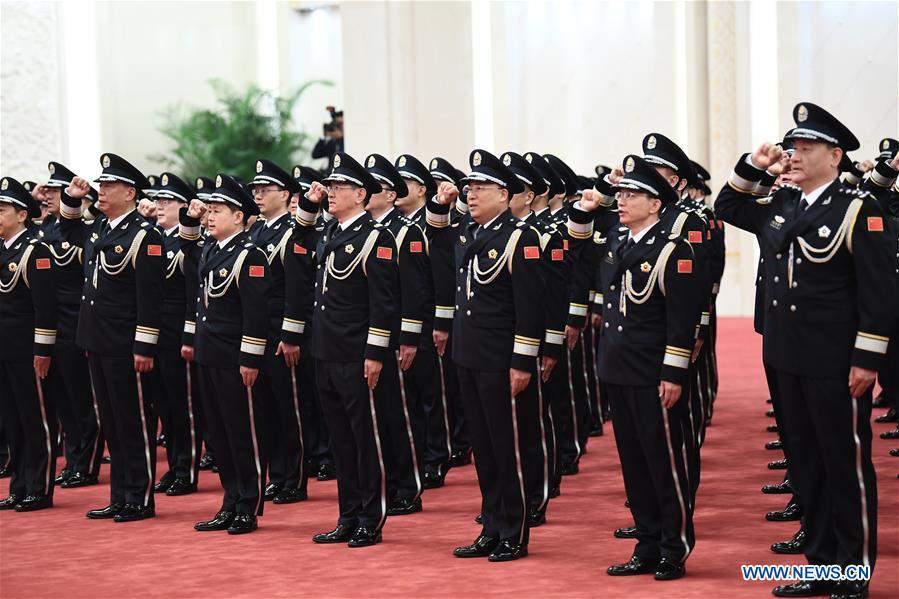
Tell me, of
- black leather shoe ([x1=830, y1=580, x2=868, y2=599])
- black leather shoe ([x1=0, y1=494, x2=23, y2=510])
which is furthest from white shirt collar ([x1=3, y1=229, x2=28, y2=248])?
black leather shoe ([x1=830, y1=580, x2=868, y2=599])

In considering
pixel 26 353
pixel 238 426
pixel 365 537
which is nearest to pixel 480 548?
pixel 365 537

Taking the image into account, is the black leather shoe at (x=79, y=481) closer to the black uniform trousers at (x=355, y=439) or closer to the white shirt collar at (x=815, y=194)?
the black uniform trousers at (x=355, y=439)

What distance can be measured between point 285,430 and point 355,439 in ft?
4.00

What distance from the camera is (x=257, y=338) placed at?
614cm

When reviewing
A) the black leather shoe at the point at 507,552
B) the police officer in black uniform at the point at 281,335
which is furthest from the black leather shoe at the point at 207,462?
the black leather shoe at the point at 507,552

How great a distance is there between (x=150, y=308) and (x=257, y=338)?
0.78 meters

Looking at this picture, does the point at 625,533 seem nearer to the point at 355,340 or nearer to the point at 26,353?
the point at 355,340

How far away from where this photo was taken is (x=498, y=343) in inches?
215

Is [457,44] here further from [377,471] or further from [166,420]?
[377,471]

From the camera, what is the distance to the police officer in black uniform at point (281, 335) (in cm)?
653

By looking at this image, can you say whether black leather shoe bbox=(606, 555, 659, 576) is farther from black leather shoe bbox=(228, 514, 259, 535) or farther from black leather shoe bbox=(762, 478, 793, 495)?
black leather shoe bbox=(228, 514, 259, 535)

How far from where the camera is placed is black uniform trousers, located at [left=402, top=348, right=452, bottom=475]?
7.39 meters

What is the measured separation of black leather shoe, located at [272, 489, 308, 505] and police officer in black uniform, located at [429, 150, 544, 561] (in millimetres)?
1640

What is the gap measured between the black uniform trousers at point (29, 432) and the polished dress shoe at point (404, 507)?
6.64 feet
